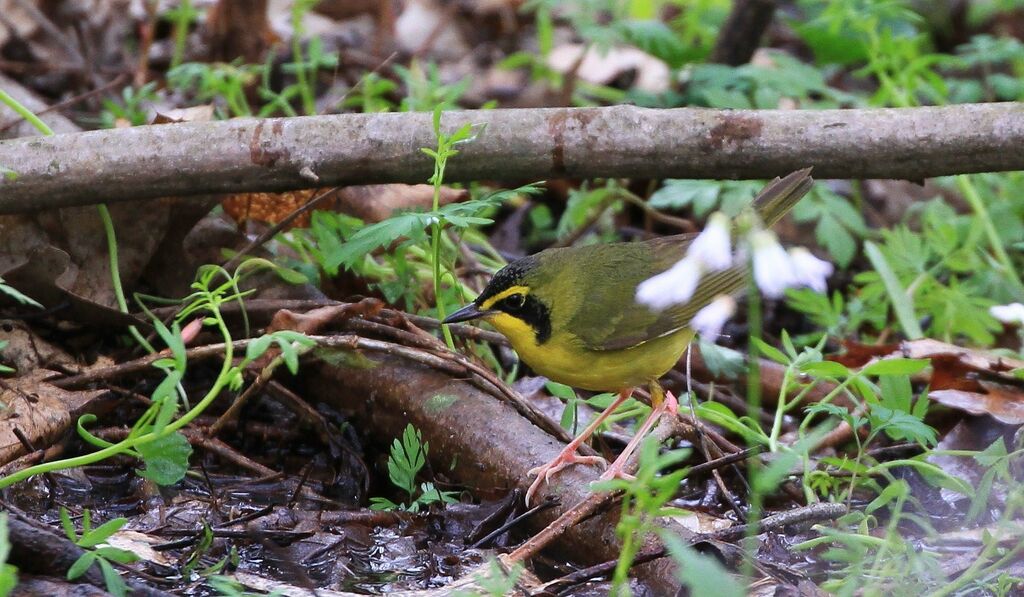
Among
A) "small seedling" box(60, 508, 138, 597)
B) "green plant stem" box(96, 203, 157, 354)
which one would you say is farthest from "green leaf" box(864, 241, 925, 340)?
"small seedling" box(60, 508, 138, 597)

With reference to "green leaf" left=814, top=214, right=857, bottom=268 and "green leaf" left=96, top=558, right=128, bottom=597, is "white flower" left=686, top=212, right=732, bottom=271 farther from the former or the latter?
"green leaf" left=814, top=214, right=857, bottom=268

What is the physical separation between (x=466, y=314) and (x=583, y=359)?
46cm

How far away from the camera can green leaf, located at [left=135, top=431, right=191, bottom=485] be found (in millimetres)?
3160

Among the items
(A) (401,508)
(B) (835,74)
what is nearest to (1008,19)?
(B) (835,74)

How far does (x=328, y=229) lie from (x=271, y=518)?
1.31 meters

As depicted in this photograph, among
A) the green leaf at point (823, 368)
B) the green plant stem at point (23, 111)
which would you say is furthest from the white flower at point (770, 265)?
the green plant stem at point (23, 111)

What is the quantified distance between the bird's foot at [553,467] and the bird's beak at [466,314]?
623mm

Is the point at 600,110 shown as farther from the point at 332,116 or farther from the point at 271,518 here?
the point at 271,518

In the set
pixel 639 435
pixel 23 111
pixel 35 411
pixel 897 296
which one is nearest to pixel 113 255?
pixel 23 111

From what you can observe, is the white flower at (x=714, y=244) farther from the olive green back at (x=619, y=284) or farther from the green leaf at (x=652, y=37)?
the green leaf at (x=652, y=37)

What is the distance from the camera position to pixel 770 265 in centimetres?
250

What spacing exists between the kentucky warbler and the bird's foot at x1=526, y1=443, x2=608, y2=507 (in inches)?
10.1

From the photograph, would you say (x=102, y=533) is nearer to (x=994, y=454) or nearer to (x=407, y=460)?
(x=407, y=460)

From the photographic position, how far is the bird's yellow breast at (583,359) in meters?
4.20
